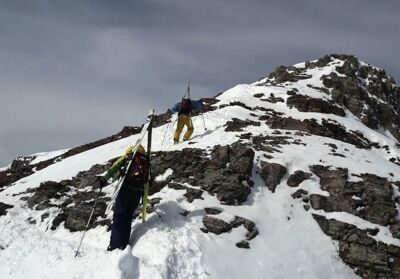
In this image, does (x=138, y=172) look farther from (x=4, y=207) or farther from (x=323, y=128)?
(x=323, y=128)

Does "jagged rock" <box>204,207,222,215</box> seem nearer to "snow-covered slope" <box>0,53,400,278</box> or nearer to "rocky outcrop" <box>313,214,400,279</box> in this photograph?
"snow-covered slope" <box>0,53,400,278</box>

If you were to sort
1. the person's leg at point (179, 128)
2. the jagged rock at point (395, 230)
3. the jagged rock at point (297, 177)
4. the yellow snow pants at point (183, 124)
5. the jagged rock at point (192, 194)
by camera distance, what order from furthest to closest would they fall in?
the yellow snow pants at point (183, 124) < the person's leg at point (179, 128) < the jagged rock at point (297, 177) < the jagged rock at point (192, 194) < the jagged rock at point (395, 230)

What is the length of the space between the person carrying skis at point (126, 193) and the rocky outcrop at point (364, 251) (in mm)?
7081

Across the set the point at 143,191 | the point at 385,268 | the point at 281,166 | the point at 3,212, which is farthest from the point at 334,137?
the point at 3,212

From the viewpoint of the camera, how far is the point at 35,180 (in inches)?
885

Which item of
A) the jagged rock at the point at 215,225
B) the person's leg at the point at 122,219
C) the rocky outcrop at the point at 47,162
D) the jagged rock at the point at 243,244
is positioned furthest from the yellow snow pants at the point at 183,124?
the jagged rock at the point at 243,244

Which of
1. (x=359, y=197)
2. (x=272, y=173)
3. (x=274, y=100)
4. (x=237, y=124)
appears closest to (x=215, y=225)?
(x=272, y=173)

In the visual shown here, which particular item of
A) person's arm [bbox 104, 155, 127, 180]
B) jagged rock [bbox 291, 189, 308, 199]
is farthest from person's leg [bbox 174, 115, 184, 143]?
person's arm [bbox 104, 155, 127, 180]

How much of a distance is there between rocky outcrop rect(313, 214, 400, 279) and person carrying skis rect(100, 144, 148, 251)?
7.08 meters

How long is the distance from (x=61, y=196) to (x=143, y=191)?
5.66 m

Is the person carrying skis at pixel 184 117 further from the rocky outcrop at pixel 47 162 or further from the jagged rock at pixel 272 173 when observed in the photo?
the rocky outcrop at pixel 47 162

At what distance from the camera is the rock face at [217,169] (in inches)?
682

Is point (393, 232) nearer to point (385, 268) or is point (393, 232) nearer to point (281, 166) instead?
point (385, 268)

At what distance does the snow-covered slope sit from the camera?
42.1ft
